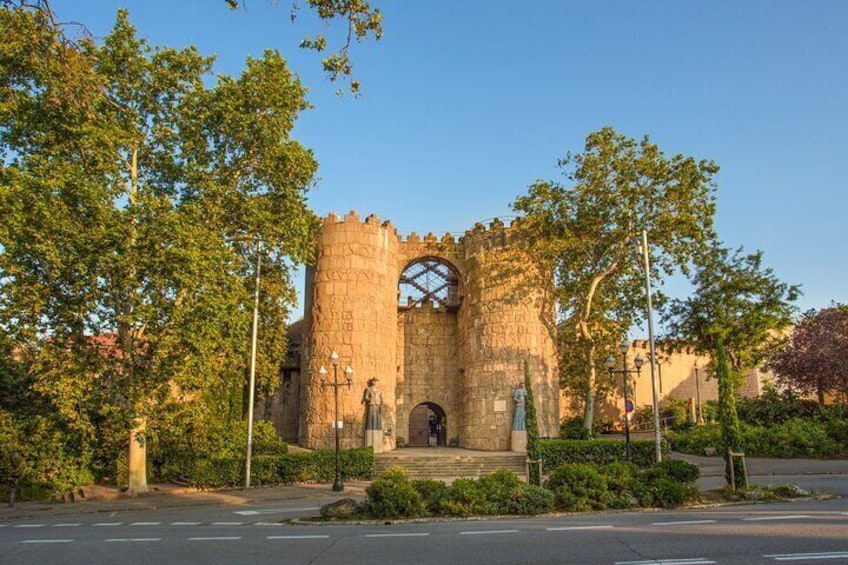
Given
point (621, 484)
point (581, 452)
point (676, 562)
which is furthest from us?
point (581, 452)

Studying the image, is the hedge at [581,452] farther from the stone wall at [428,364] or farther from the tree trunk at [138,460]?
the tree trunk at [138,460]

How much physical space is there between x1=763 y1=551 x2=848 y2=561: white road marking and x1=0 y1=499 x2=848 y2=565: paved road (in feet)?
0.04

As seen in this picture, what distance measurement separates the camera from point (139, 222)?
69.1 ft

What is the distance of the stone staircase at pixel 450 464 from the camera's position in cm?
2661

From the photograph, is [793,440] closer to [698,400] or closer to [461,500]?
[698,400]

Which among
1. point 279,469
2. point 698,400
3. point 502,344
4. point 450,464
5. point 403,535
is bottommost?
point 450,464

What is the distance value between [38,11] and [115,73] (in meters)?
18.3

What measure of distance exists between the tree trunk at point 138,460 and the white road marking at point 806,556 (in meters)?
19.2

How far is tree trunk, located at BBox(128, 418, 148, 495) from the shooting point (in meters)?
22.0

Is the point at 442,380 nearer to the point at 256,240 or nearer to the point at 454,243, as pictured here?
the point at 454,243

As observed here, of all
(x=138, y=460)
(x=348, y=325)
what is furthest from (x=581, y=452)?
(x=138, y=460)

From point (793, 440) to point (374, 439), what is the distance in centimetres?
1756

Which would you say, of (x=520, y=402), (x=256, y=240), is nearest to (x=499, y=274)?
(x=520, y=402)

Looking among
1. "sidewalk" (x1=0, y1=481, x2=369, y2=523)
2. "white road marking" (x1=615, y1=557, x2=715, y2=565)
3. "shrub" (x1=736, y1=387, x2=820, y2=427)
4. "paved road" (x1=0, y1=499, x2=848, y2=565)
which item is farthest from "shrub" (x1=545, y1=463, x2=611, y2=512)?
"shrub" (x1=736, y1=387, x2=820, y2=427)
